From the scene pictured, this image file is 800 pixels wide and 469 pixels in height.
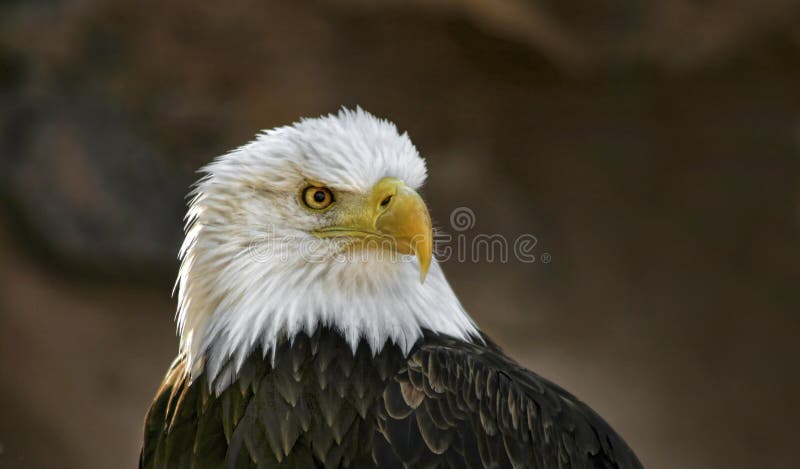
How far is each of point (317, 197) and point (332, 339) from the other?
0.40m

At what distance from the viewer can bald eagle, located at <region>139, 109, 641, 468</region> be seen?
235 centimetres

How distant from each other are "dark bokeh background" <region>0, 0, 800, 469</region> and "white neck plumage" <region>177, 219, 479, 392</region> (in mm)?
3247

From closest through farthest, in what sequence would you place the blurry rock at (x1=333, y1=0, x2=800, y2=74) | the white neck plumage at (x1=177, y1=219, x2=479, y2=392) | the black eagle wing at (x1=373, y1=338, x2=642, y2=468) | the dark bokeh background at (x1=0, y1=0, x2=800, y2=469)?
the black eagle wing at (x1=373, y1=338, x2=642, y2=468)
the white neck plumage at (x1=177, y1=219, x2=479, y2=392)
the blurry rock at (x1=333, y1=0, x2=800, y2=74)
the dark bokeh background at (x1=0, y1=0, x2=800, y2=469)

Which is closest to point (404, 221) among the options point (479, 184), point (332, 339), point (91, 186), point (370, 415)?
point (332, 339)

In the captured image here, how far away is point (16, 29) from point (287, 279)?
4039 mm

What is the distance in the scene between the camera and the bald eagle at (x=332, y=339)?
7.72 feet

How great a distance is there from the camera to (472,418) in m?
2.38

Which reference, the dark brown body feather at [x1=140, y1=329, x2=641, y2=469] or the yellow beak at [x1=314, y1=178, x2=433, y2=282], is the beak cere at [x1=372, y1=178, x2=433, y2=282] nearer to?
the yellow beak at [x1=314, y1=178, x2=433, y2=282]

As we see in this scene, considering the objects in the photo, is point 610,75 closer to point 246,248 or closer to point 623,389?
point 623,389

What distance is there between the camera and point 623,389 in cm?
568

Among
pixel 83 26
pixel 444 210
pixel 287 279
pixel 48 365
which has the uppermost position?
pixel 83 26

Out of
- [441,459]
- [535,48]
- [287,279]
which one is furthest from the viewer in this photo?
[535,48]

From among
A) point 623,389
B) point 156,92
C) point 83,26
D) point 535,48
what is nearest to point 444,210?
point 535,48

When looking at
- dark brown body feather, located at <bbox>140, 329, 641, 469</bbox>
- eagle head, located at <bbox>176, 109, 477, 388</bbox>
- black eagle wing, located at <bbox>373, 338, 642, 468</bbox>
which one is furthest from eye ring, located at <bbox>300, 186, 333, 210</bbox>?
black eagle wing, located at <bbox>373, 338, 642, 468</bbox>
